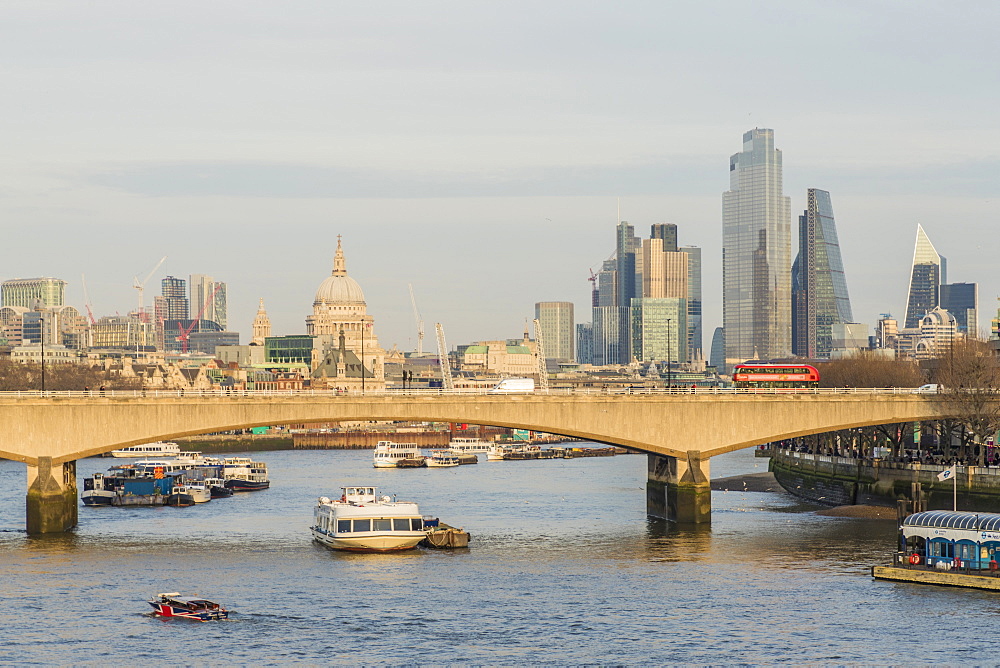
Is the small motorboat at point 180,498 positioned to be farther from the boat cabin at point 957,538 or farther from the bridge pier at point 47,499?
the boat cabin at point 957,538

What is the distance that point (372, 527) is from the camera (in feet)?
306

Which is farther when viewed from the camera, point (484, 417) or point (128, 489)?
point (128, 489)

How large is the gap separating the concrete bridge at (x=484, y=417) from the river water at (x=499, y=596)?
3.90 meters

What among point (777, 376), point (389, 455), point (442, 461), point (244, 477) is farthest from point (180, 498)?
point (442, 461)

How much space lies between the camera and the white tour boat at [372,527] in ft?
304

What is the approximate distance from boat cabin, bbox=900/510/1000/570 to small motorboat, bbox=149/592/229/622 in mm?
36034

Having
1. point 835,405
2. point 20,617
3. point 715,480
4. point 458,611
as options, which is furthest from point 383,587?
point 715,480

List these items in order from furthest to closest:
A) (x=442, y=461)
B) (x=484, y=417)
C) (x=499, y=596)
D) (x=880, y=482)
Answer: (x=442, y=461), (x=880, y=482), (x=484, y=417), (x=499, y=596)

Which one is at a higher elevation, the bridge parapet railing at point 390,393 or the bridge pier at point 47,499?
the bridge parapet railing at point 390,393

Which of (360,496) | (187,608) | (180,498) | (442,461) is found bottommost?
(187,608)

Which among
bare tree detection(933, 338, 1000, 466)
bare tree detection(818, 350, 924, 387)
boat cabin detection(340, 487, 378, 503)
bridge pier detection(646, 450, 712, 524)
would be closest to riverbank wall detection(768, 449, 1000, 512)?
bare tree detection(933, 338, 1000, 466)

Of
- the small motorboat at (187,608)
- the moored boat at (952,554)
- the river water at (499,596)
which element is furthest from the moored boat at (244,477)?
Answer: the moored boat at (952,554)

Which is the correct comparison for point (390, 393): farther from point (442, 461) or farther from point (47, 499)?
point (442, 461)

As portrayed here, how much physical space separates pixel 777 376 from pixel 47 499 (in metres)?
56.2
